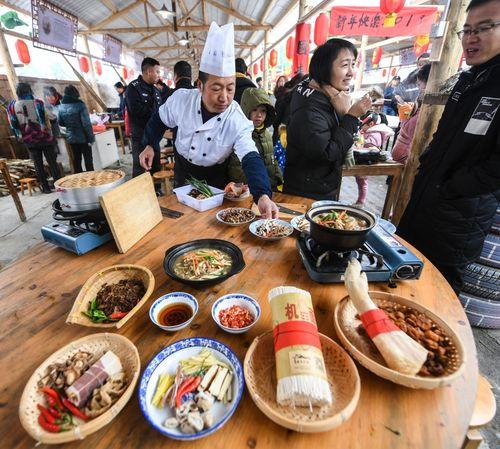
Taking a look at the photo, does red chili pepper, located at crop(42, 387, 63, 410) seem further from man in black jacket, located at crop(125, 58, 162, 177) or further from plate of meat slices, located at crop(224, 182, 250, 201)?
man in black jacket, located at crop(125, 58, 162, 177)

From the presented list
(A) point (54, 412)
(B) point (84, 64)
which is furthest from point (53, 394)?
(B) point (84, 64)

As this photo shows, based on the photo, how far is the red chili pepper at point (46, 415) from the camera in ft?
2.68

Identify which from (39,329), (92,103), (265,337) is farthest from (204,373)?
(92,103)

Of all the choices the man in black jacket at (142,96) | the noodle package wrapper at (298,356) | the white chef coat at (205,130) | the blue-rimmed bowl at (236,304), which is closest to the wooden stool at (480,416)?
the noodle package wrapper at (298,356)

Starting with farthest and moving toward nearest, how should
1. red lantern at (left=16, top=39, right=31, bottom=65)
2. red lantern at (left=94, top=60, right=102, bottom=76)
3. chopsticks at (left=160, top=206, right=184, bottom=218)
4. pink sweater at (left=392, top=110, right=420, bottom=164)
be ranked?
red lantern at (left=94, top=60, right=102, bottom=76) → red lantern at (left=16, top=39, right=31, bottom=65) → pink sweater at (left=392, top=110, right=420, bottom=164) → chopsticks at (left=160, top=206, right=184, bottom=218)

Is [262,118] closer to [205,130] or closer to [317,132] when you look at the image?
[205,130]

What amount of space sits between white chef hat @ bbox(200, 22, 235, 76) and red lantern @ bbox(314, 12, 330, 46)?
5.75 m

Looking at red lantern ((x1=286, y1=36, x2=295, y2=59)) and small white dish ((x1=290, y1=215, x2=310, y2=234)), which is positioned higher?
red lantern ((x1=286, y1=36, x2=295, y2=59))

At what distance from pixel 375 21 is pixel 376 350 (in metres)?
7.67

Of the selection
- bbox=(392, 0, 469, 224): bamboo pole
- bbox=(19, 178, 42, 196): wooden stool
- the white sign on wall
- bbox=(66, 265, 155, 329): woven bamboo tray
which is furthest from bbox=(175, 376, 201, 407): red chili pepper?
the white sign on wall

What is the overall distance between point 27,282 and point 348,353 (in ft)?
5.58

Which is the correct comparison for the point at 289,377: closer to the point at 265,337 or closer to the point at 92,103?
the point at 265,337

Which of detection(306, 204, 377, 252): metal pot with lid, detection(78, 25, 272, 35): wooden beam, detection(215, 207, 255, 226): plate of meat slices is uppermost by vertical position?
detection(78, 25, 272, 35): wooden beam

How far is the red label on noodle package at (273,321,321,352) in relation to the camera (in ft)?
3.09
